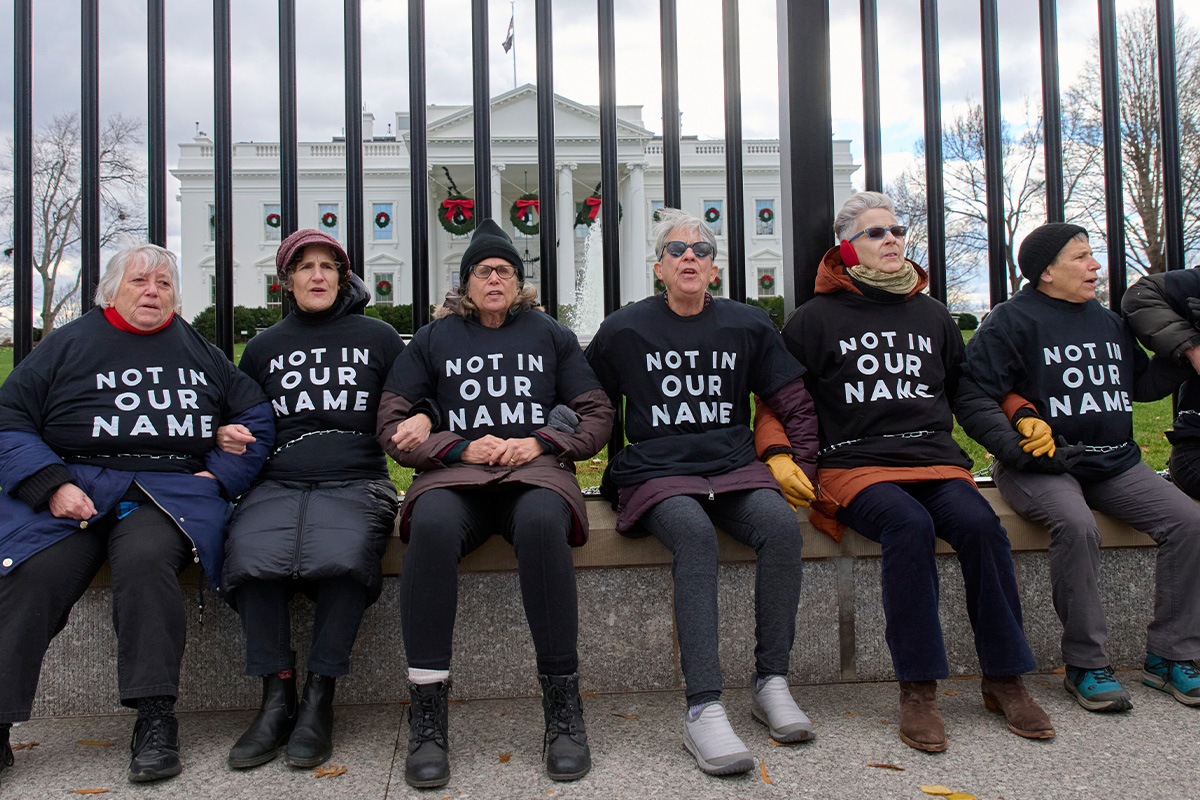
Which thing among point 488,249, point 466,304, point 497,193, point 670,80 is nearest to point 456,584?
point 466,304

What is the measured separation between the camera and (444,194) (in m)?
47.6

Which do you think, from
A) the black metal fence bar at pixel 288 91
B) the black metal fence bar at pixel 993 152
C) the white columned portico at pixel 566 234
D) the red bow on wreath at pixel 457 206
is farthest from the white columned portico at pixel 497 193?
the black metal fence bar at pixel 993 152

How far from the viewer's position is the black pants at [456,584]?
2.57 metres

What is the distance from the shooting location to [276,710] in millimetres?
2658

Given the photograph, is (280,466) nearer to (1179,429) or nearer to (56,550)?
(56,550)

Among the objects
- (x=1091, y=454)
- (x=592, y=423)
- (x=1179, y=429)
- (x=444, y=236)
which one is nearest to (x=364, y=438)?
(x=592, y=423)

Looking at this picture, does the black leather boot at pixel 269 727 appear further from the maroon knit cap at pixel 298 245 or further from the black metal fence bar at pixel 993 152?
the black metal fence bar at pixel 993 152

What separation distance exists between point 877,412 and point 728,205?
110cm

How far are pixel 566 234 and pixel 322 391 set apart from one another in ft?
151

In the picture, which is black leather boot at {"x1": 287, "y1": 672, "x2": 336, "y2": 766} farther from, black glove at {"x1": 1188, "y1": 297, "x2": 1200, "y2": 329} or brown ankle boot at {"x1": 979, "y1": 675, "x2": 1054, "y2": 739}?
black glove at {"x1": 1188, "y1": 297, "x2": 1200, "y2": 329}

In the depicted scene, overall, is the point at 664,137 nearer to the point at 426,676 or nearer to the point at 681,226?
the point at 681,226

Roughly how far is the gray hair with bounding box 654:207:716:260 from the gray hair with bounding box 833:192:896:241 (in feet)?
1.75

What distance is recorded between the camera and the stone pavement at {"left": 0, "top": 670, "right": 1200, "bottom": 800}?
2.36 metres

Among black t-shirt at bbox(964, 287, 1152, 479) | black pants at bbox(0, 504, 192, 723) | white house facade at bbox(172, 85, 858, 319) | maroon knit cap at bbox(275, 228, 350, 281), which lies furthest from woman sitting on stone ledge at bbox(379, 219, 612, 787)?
white house facade at bbox(172, 85, 858, 319)
